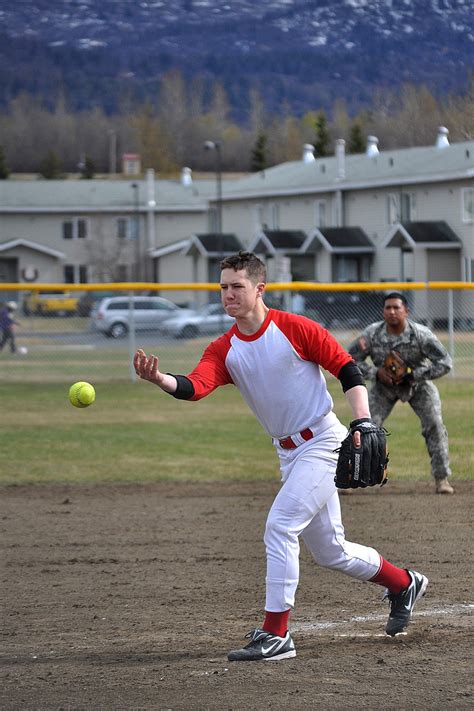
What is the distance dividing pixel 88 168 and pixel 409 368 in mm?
77676

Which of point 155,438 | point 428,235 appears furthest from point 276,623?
point 428,235

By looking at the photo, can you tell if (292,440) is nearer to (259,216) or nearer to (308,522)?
(308,522)

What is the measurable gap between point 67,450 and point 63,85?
77.8 m

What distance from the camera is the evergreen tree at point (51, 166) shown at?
8294 cm

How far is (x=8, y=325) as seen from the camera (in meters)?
23.3

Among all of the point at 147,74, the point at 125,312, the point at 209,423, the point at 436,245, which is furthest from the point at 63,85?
the point at 209,423

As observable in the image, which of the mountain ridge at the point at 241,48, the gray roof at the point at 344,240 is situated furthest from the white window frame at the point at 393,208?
the mountain ridge at the point at 241,48

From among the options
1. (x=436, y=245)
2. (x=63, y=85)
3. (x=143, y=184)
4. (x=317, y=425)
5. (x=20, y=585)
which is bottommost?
(x=20, y=585)

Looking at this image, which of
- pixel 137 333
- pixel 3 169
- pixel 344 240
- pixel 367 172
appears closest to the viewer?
pixel 137 333

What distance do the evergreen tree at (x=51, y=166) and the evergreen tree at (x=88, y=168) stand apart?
2.11m

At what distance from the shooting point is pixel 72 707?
430 cm

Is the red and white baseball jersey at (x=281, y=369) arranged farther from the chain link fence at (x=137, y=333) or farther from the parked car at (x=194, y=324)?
the parked car at (x=194, y=324)

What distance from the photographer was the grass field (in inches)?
452

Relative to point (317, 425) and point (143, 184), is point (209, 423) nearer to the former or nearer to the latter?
point (317, 425)
